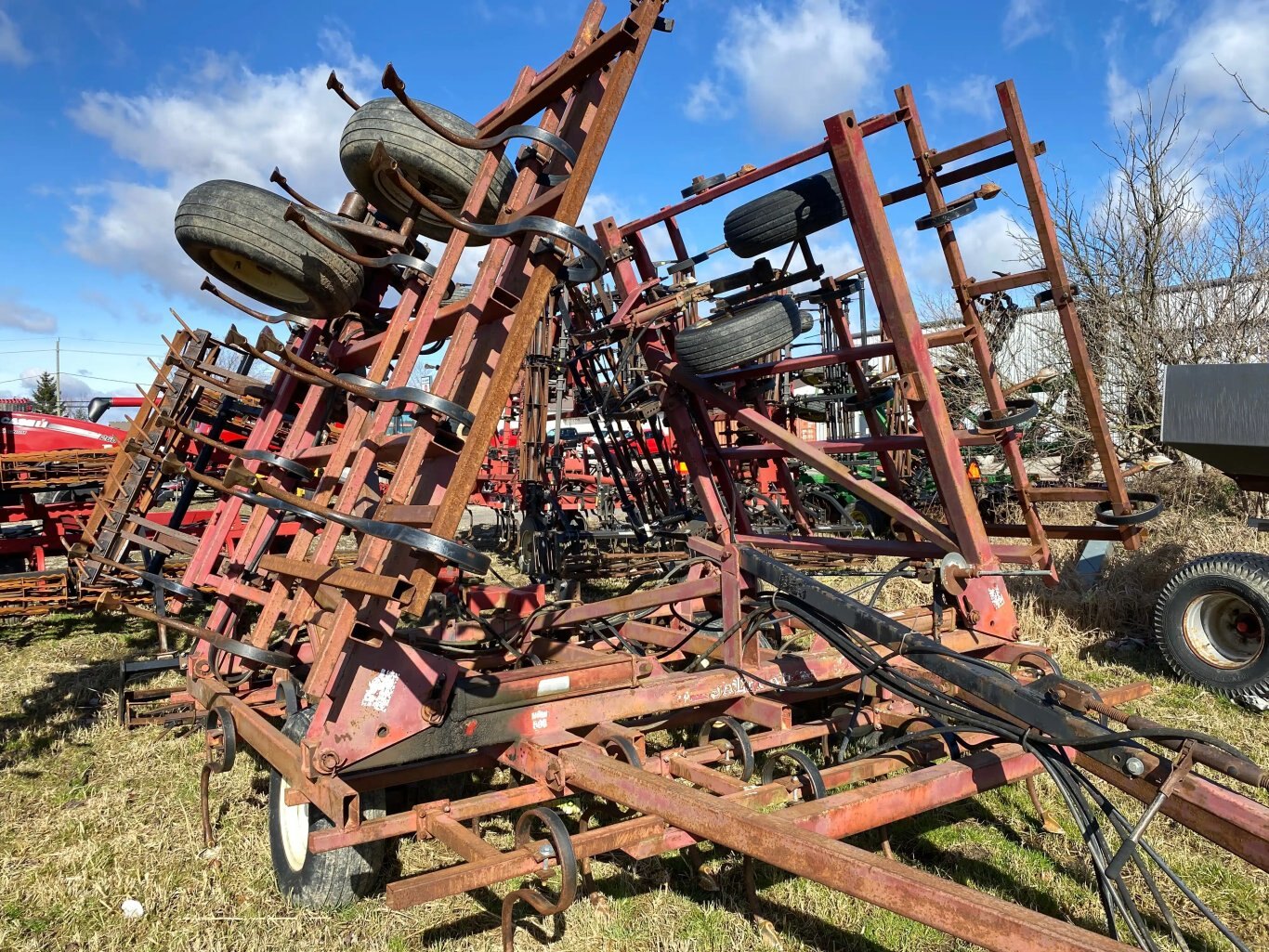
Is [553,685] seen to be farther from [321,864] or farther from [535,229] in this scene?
[535,229]

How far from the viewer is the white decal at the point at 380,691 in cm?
274

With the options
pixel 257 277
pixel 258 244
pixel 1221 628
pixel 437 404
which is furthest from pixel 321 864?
pixel 1221 628

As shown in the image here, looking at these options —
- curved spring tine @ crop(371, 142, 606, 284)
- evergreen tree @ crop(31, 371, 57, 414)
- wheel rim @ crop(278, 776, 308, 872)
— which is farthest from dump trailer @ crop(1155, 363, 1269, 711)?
evergreen tree @ crop(31, 371, 57, 414)

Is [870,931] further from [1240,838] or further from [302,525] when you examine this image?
[302,525]

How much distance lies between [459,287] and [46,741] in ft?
11.3

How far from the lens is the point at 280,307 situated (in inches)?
164

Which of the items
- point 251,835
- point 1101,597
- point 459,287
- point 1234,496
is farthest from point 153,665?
point 1234,496

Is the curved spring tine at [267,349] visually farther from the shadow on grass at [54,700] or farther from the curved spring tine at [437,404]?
the shadow on grass at [54,700]

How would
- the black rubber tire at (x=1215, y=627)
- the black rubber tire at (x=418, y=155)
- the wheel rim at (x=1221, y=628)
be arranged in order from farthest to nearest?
the wheel rim at (x=1221, y=628)
the black rubber tire at (x=1215, y=627)
the black rubber tire at (x=418, y=155)

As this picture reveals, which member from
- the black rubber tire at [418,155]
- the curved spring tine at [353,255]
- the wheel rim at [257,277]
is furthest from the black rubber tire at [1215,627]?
the wheel rim at [257,277]

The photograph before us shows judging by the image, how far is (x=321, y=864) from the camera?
9.46ft

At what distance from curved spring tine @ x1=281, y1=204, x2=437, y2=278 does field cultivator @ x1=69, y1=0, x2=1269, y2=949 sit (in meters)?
0.02

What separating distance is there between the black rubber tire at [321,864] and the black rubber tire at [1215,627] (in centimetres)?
478

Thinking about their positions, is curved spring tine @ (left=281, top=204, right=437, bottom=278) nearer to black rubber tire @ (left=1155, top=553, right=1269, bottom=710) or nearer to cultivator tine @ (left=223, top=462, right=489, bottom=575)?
cultivator tine @ (left=223, top=462, right=489, bottom=575)
